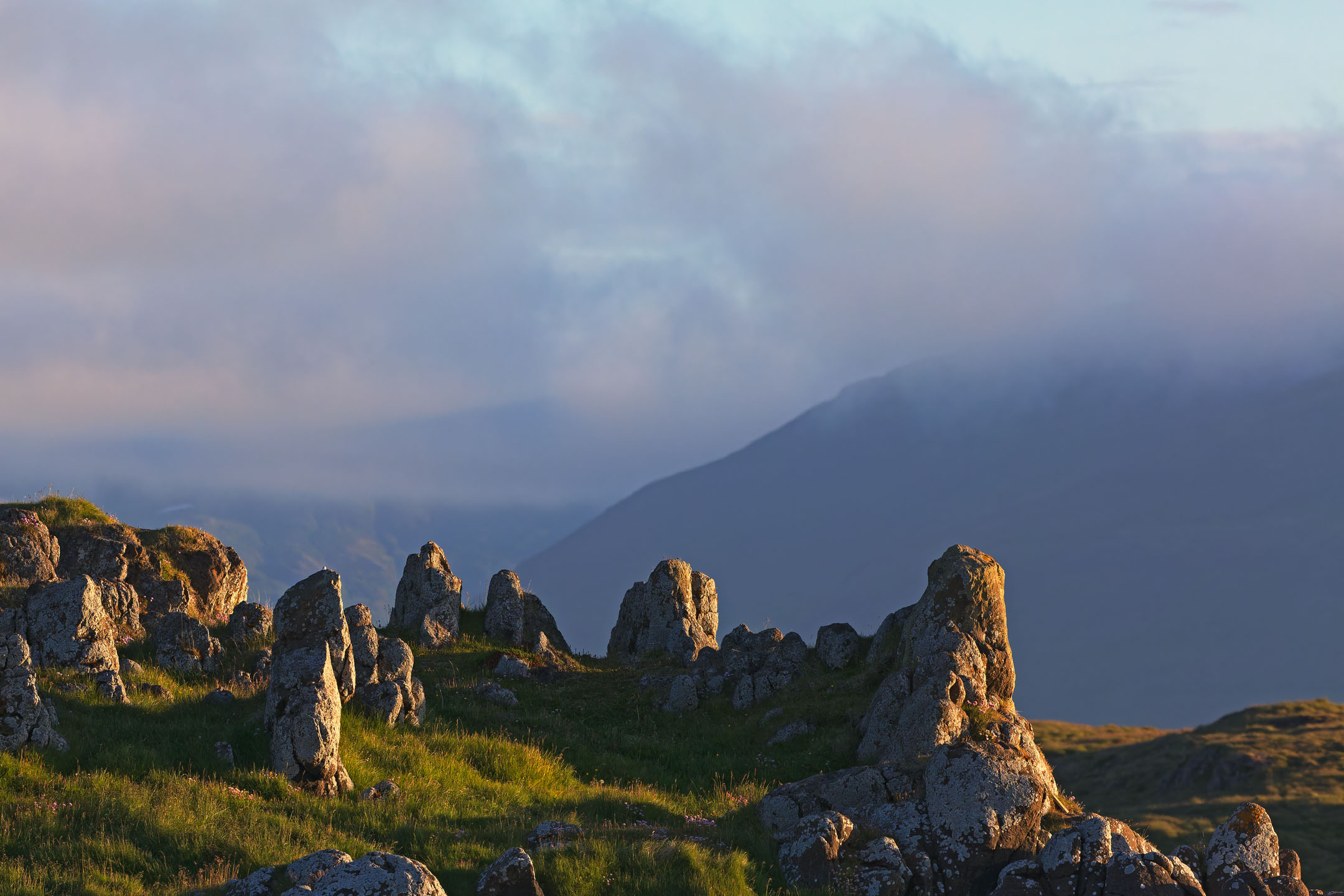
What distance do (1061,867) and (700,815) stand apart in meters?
8.26

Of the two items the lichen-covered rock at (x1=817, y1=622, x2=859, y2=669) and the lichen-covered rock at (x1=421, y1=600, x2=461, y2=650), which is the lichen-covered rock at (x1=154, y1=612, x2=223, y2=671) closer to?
the lichen-covered rock at (x1=421, y1=600, x2=461, y2=650)

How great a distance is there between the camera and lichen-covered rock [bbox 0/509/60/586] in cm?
3603

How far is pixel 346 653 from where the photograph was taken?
26312 millimetres

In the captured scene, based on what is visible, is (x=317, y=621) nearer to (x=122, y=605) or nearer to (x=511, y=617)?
(x=122, y=605)

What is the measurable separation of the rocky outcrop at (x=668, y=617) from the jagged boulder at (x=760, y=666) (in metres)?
4.45

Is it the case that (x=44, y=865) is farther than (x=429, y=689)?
No

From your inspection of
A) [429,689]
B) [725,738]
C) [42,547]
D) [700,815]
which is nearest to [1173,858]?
[700,815]

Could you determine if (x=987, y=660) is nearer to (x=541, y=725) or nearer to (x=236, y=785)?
(x=541, y=725)

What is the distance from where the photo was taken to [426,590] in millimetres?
44062

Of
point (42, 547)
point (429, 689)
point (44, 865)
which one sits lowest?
point (44, 865)

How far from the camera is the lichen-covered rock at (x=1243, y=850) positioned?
761 inches

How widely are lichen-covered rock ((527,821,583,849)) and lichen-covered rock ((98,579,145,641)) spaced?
2002cm

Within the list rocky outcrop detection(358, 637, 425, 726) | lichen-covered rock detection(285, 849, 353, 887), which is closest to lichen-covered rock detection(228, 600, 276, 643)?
rocky outcrop detection(358, 637, 425, 726)

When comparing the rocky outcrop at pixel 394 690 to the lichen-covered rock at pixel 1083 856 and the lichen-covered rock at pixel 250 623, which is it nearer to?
the lichen-covered rock at pixel 250 623
